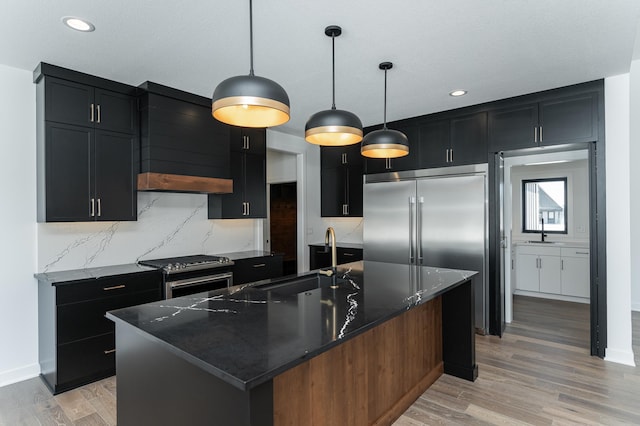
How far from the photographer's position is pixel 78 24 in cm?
236

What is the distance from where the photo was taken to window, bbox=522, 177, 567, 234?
580cm

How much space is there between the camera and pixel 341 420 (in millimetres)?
1970

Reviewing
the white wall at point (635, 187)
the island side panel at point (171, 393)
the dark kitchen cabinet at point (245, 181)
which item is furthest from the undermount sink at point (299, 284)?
the white wall at point (635, 187)

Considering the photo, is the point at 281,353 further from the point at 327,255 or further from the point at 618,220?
the point at 327,255

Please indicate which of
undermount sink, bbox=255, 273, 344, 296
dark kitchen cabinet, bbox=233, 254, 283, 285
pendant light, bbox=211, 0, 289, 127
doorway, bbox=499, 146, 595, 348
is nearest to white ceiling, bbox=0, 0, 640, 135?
pendant light, bbox=211, 0, 289, 127

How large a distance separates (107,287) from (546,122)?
176 inches

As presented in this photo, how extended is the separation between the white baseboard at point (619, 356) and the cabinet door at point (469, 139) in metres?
2.20

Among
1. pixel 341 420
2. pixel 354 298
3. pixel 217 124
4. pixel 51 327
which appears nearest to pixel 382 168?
pixel 217 124

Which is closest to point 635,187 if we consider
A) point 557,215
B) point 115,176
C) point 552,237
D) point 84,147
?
point 557,215

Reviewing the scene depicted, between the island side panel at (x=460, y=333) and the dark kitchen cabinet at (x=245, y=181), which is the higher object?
the dark kitchen cabinet at (x=245, y=181)

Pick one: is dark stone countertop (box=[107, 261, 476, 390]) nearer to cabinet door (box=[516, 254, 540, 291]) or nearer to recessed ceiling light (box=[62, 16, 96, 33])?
recessed ceiling light (box=[62, 16, 96, 33])

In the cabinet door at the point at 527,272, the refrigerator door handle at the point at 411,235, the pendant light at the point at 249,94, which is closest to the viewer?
the pendant light at the point at 249,94

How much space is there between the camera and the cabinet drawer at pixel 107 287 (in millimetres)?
2865

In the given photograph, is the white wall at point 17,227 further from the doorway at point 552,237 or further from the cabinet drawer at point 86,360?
the doorway at point 552,237
